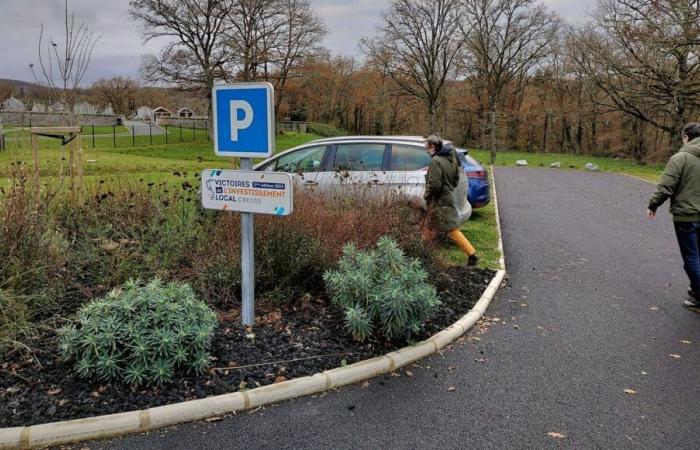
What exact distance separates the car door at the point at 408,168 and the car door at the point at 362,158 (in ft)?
0.48

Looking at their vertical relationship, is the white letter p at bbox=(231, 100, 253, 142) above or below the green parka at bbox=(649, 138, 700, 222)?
above

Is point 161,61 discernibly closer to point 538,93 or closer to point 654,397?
point 538,93

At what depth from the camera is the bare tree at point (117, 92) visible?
245 ft

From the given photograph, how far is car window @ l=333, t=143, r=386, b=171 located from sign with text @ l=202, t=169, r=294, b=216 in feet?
13.2

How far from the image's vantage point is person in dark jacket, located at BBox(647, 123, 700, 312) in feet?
17.8

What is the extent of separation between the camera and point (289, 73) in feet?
143

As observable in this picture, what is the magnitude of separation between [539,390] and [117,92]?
83.7m

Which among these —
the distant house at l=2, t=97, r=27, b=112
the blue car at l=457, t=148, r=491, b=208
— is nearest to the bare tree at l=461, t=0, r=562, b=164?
the blue car at l=457, t=148, r=491, b=208

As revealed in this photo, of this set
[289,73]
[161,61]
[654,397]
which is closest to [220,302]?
[654,397]

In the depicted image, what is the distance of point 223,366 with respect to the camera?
3.84 m

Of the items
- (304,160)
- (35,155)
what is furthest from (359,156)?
(35,155)

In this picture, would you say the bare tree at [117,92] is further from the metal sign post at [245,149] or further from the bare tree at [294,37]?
the metal sign post at [245,149]

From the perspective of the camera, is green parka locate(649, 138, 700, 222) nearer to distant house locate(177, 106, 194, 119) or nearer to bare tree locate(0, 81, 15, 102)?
bare tree locate(0, 81, 15, 102)

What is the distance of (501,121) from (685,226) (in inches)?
1541
